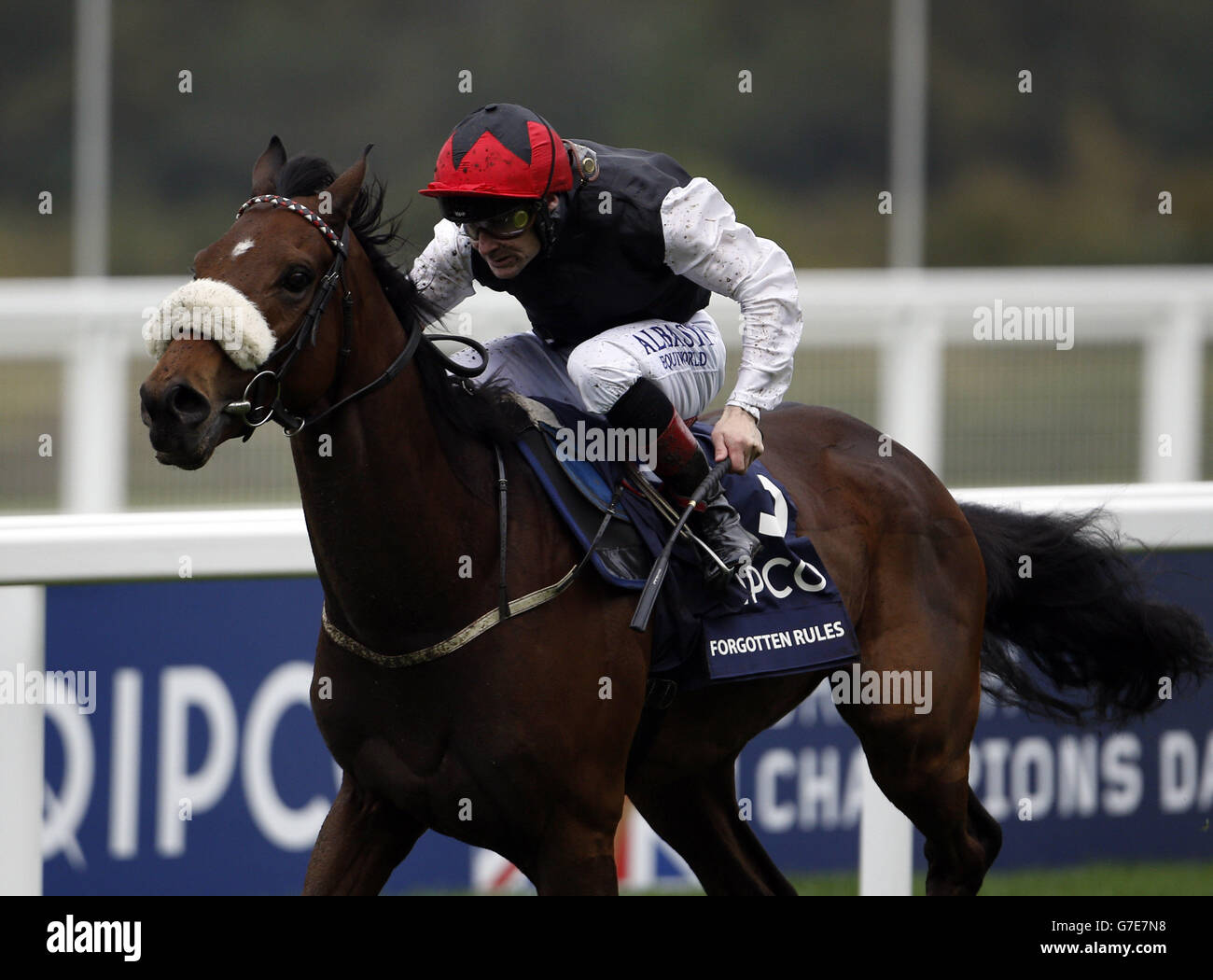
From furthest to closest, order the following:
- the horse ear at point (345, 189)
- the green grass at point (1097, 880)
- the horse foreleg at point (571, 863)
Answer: the green grass at point (1097, 880), the horse foreleg at point (571, 863), the horse ear at point (345, 189)

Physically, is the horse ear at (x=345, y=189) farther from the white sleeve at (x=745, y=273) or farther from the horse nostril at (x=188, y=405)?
the white sleeve at (x=745, y=273)

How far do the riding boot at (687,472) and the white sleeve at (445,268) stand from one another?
50 cm

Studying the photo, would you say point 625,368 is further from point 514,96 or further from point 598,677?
point 514,96

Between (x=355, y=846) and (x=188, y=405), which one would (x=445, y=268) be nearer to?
(x=188, y=405)

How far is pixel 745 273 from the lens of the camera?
3.53 metres

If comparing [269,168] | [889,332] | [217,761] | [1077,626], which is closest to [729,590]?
[269,168]

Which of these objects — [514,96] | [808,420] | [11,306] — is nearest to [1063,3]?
[514,96]

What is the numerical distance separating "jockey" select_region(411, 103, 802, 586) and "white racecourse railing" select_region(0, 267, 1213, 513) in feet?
9.19

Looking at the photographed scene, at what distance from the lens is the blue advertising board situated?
176 inches

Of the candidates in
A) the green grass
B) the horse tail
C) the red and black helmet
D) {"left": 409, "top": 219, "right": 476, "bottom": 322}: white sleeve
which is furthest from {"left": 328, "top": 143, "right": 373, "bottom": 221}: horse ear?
the green grass

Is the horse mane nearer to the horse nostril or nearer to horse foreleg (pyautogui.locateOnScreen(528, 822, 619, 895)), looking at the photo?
the horse nostril

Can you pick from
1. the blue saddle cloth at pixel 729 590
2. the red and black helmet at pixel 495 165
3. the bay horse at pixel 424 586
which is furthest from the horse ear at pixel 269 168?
the blue saddle cloth at pixel 729 590

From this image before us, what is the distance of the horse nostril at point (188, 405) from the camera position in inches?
106

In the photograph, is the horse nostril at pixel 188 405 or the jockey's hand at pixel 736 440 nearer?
the horse nostril at pixel 188 405
